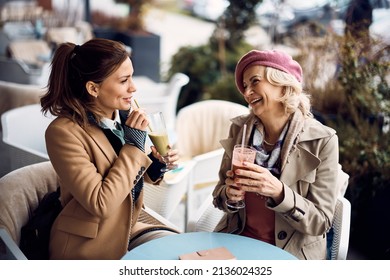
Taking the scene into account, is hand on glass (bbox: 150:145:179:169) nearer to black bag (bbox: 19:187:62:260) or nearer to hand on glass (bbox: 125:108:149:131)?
hand on glass (bbox: 125:108:149:131)

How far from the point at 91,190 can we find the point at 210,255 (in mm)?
505

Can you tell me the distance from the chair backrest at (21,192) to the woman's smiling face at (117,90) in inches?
19.9

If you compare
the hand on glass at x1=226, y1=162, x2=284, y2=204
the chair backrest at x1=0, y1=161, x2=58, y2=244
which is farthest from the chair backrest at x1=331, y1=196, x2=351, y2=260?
the chair backrest at x1=0, y1=161, x2=58, y2=244

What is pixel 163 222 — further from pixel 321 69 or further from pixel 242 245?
pixel 321 69

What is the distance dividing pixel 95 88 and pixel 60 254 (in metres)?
0.66

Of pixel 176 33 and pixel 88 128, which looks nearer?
pixel 88 128

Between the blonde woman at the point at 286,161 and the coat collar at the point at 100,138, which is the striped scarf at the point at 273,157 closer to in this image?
the blonde woman at the point at 286,161

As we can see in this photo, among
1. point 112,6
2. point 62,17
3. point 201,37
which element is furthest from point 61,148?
point 62,17

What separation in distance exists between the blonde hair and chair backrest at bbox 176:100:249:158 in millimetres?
1379

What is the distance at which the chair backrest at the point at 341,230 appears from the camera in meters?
2.08

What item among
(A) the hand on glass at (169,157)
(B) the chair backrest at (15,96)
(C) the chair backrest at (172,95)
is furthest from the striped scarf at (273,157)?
(B) the chair backrest at (15,96)

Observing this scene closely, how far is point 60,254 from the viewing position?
73.7 inches

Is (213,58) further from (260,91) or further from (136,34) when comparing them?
(260,91)

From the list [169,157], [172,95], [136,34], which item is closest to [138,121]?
[169,157]
